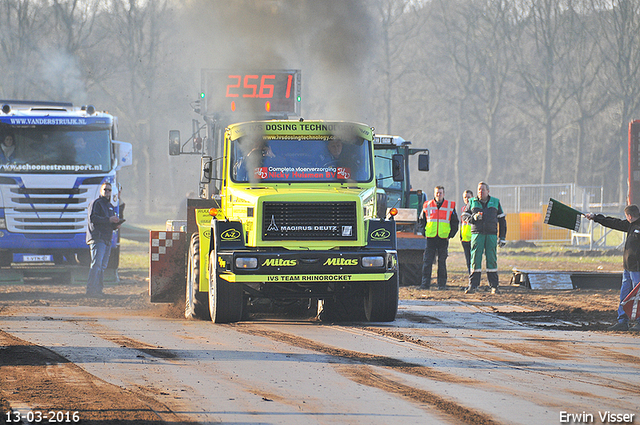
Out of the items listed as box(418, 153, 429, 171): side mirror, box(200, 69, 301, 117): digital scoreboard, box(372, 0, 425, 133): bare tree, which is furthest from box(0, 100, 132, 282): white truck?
box(372, 0, 425, 133): bare tree

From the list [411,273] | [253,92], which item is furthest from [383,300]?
[253,92]

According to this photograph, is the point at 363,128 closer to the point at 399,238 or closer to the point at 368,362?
the point at 368,362

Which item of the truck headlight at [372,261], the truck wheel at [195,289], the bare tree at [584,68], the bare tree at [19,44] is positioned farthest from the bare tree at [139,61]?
the truck headlight at [372,261]

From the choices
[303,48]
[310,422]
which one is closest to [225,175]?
[310,422]

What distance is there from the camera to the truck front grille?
1045 cm

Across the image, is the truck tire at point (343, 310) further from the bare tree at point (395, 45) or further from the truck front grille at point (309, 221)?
the bare tree at point (395, 45)

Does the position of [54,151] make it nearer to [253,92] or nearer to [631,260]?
[253,92]

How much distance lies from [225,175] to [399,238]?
6.50 m

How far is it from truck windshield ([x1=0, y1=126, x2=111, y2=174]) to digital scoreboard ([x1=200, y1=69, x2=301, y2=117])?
8.98 ft

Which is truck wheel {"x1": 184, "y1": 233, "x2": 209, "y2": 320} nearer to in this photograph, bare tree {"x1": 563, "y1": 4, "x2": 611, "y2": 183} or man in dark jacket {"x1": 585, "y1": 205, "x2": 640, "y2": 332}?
man in dark jacket {"x1": 585, "y1": 205, "x2": 640, "y2": 332}

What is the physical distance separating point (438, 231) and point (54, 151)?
8.03 m

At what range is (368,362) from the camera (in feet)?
27.2

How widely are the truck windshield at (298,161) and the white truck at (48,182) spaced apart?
700 centimetres

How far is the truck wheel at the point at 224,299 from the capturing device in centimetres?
1065
